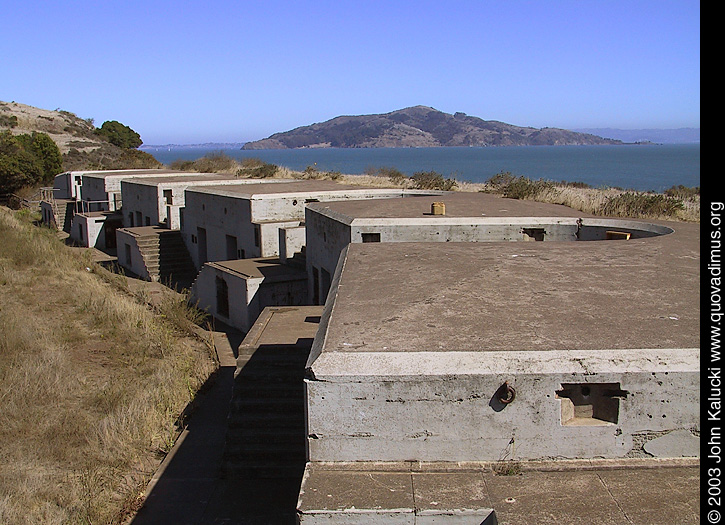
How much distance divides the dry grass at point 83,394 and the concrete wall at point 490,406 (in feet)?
12.5

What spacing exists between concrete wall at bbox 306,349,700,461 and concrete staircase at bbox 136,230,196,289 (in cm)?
1909

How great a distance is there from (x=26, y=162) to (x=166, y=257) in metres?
21.8

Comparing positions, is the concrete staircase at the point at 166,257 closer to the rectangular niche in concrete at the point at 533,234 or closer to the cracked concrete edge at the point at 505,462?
the rectangular niche in concrete at the point at 533,234

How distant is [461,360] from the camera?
4895mm

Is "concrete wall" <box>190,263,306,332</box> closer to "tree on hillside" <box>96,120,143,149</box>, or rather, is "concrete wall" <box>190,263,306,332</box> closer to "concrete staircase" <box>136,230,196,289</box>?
"concrete staircase" <box>136,230,196,289</box>

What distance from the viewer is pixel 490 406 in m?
4.80

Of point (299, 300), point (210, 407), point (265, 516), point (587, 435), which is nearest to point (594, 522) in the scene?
point (587, 435)

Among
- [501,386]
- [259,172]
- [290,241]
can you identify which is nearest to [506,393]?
[501,386]

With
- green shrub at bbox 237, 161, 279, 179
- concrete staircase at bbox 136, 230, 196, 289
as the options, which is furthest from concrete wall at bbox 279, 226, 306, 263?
green shrub at bbox 237, 161, 279, 179

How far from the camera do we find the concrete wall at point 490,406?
4.76m

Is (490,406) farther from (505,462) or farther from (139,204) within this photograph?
(139,204)

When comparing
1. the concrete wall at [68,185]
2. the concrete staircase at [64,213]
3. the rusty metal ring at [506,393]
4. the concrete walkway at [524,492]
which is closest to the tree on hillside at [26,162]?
the concrete wall at [68,185]

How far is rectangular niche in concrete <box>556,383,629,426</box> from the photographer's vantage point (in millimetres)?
4828

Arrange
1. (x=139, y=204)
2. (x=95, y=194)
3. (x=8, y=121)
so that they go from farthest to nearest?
1. (x=8, y=121)
2. (x=95, y=194)
3. (x=139, y=204)
